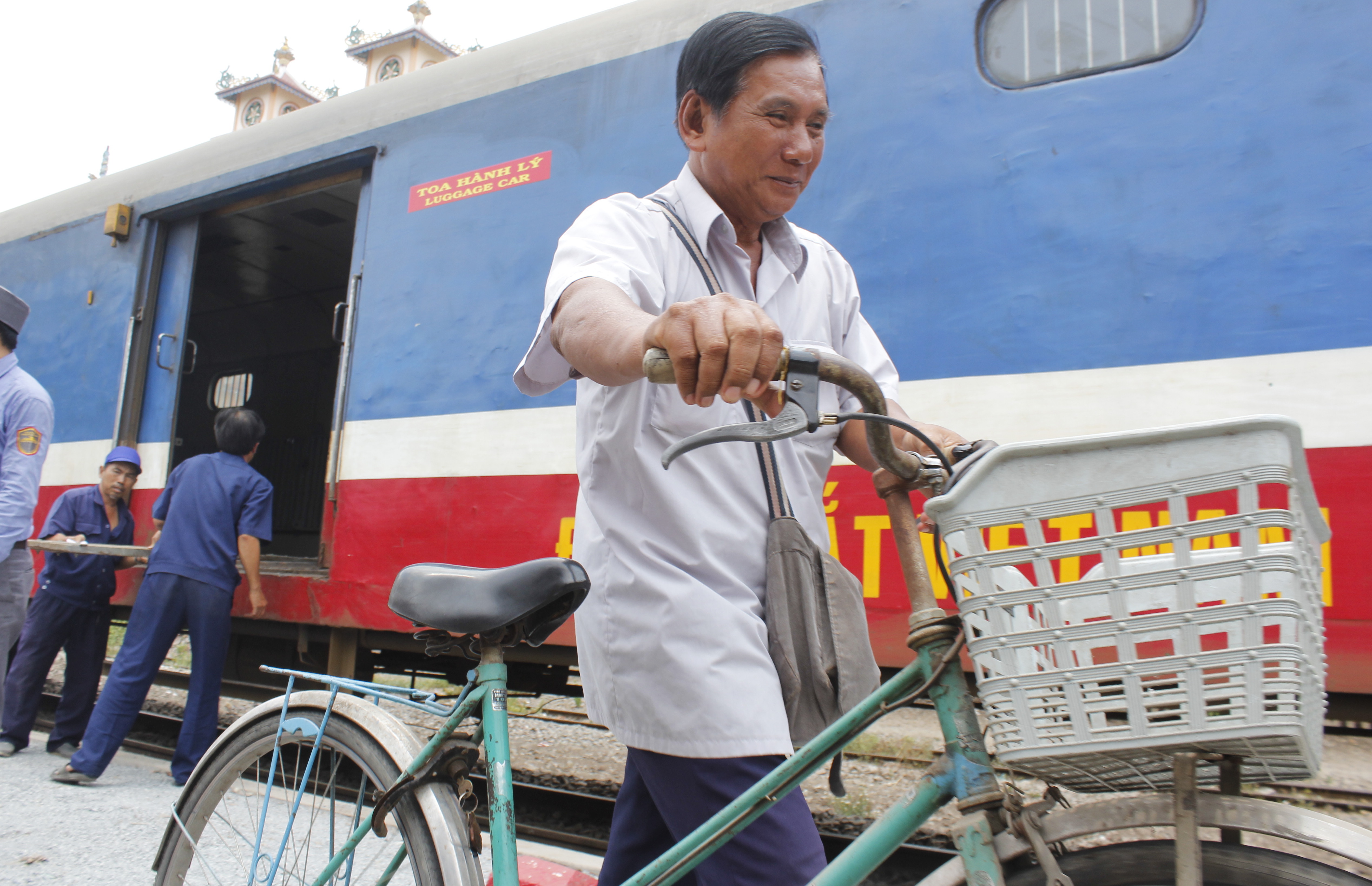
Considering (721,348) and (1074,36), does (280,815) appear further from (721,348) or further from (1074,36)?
(1074,36)

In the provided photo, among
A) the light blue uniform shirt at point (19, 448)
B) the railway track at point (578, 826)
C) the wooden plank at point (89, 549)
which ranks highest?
the light blue uniform shirt at point (19, 448)

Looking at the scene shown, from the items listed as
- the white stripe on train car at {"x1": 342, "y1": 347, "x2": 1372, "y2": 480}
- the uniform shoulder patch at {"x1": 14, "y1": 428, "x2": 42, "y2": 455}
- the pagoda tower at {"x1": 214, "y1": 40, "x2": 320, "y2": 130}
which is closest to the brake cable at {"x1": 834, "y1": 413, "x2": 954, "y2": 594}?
the white stripe on train car at {"x1": 342, "y1": 347, "x2": 1372, "y2": 480}

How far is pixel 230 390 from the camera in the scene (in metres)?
8.04

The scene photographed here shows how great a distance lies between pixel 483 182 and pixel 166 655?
224 cm

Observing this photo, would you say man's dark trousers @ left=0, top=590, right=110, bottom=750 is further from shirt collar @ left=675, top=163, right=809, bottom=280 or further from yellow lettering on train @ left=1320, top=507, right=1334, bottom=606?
yellow lettering on train @ left=1320, top=507, right=1334, bottom=606

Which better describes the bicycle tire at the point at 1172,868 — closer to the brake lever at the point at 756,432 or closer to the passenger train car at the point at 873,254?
the brake lever at the point at 756,432

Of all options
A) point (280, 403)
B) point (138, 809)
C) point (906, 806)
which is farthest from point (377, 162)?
point (280, 403)

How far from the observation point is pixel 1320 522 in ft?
A: 2.59

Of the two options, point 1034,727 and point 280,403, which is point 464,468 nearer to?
point 1034,727

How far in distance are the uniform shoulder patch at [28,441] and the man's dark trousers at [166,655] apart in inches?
25.1

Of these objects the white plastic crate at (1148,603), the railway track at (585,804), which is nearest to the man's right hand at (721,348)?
the white plastic crate at (1148,603)

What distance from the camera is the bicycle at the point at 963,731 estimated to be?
745 mm

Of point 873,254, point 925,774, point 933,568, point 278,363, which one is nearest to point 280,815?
point 925,774

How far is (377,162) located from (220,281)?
424 centimetres
